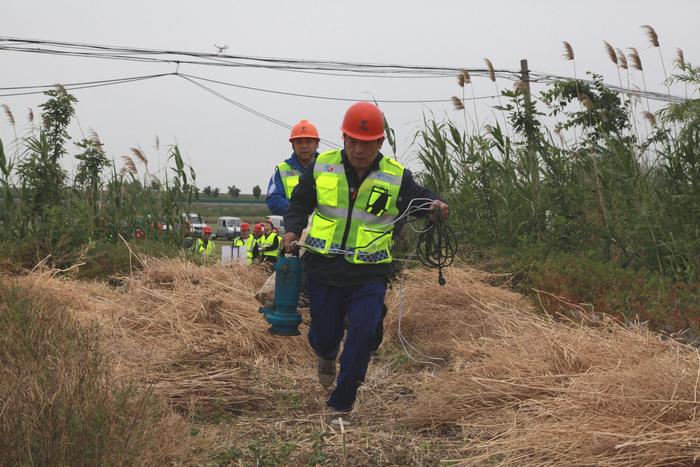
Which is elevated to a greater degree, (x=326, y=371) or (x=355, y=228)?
(x=355, y=228)

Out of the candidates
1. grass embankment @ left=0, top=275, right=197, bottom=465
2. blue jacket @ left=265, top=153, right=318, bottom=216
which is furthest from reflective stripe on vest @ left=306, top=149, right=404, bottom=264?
blue jacket @ left=265, top=153, right=318, bottom=216

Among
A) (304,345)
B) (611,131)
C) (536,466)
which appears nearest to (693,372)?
(536,466)

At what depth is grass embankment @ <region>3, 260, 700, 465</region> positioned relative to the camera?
455cm

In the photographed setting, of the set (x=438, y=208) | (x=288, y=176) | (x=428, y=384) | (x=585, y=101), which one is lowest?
(x=428, y=384)

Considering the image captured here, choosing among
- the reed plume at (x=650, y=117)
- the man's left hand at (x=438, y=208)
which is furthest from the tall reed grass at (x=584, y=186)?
the man's left hand at (x=438, y=208)

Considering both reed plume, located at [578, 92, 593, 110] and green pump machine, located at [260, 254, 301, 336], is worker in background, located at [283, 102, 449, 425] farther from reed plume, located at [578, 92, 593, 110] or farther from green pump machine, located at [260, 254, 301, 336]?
reed plume, located at [578, 92, 593, 110]

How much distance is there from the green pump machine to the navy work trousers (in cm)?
18

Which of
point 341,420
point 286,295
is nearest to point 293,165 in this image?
point 286,295

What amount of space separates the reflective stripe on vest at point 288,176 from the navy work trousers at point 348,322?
2.10 metres

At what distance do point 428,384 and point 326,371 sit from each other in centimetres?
73

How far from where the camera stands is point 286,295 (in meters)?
6.63

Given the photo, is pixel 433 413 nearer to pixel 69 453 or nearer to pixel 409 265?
pixel 69 453

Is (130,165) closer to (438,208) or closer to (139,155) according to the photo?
(139,155)

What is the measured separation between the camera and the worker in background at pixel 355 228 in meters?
6.11
